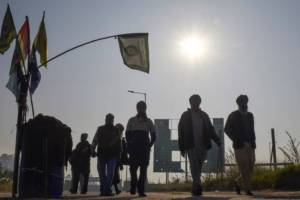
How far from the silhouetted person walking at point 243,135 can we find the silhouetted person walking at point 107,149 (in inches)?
98.1

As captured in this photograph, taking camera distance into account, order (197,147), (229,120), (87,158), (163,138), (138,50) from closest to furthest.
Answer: (197,147)
(229,120)
(138,50)
(87,158)
(163,138)

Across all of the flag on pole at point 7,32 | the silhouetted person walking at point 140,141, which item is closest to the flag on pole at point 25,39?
the flag on pole at point 7,32

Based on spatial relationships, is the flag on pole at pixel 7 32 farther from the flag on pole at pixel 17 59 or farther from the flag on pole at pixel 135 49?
the flag on pole at pixel 135 49

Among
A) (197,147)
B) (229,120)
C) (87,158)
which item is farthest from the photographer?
(87,158)

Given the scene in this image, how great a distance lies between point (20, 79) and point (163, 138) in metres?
27.8

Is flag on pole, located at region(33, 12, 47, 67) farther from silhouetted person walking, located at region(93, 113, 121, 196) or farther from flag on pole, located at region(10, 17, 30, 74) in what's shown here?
silhouetted person walking, located at region(93, 113, 121, 196)

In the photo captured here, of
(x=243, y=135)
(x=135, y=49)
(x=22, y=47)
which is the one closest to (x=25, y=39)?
(x=22, y=47)

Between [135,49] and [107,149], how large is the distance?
9.61ft

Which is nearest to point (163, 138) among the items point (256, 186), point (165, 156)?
point (165, 156)

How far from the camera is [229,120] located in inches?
438

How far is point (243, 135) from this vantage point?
11.0 metres

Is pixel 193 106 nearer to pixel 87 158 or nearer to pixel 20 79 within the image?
pixel 20 79

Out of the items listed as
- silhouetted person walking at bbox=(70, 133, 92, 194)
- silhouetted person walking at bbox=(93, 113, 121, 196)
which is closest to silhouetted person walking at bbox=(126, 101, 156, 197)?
silhouetted person walking at bbox=(93, 113, 121, 196)

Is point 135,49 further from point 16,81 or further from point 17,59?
point 16,81
